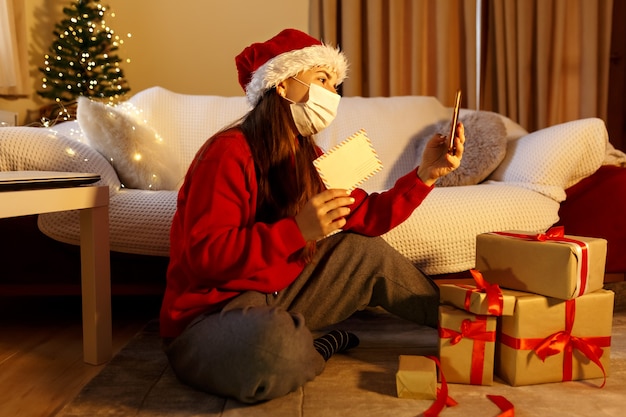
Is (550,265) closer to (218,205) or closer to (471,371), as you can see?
(471,371)

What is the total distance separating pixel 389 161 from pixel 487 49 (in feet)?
4.38

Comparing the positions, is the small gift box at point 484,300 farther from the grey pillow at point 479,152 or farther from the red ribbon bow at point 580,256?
the grey pillow at point 479,152

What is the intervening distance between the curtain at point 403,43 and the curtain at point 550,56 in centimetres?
17

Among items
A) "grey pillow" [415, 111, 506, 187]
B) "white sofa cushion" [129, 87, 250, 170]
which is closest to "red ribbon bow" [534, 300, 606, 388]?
"grey pillow" [415, 111, 506, 187]

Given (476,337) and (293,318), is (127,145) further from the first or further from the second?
(476,337)

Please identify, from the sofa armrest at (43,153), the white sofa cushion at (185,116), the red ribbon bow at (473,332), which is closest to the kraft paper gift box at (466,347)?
the red ribbon bow at (473,332)

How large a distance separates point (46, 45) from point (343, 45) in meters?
1.54

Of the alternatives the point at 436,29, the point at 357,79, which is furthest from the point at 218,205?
the point at 436,29

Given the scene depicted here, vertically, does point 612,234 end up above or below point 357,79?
below

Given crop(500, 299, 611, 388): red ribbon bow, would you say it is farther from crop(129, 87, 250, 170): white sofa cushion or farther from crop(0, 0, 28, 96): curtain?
crop(0, 0, 28, 96): curtain

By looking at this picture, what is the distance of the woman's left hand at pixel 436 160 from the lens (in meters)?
1.36

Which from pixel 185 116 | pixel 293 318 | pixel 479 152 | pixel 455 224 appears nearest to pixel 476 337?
pixel 293 318

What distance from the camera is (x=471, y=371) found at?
1.24m

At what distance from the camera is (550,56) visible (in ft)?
10.3
